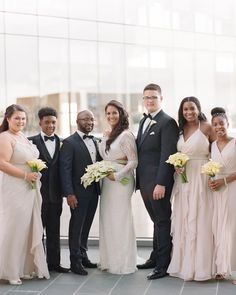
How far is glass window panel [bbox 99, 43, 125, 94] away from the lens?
72.5 feet

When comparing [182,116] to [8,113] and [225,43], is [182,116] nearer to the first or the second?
[8,113]

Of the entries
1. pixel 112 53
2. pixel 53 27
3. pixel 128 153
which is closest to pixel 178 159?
pixel 128 153

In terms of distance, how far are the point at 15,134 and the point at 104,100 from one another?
17.1 m

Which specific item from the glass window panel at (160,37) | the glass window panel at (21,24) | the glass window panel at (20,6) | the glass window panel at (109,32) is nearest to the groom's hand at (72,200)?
the glass window panel at (21,24)

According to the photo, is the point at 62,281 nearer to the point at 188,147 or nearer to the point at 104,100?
the point at 188,147

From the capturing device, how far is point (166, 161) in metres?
5.06

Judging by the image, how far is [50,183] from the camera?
5.53m

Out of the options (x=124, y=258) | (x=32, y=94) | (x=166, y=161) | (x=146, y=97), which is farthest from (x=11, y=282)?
(x=32, y=94)

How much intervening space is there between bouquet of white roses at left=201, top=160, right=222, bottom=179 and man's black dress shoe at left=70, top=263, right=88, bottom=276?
1.63m

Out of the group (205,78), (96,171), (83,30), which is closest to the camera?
(96,171)

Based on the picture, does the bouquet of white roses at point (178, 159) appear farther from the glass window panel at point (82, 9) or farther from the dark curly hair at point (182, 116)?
the glass window panel at point (82, 9)

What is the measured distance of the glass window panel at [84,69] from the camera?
71.6ft

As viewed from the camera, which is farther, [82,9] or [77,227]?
[82,9]

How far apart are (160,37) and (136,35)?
3.40 feet
